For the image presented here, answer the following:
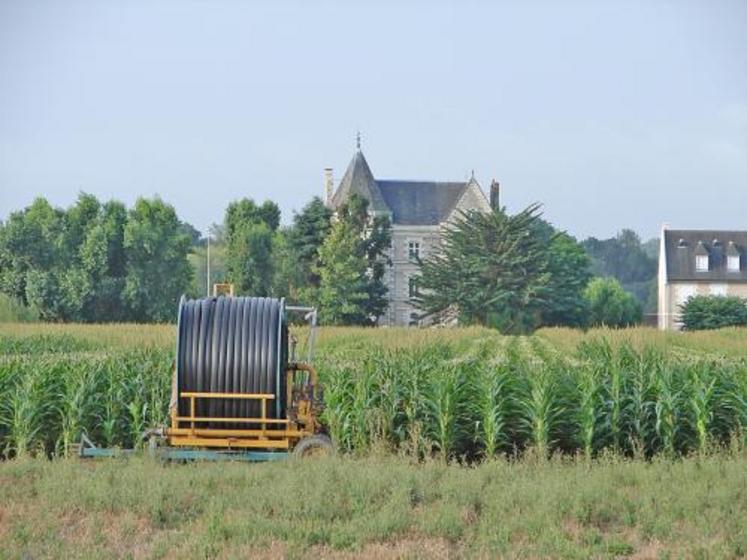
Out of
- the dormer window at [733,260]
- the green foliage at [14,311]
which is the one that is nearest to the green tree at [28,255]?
the green foliage at [14,311]

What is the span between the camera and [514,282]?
74.0 m

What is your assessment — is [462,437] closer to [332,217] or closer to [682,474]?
[682,474]

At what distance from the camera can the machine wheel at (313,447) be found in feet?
45.4

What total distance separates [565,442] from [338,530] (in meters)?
5.76

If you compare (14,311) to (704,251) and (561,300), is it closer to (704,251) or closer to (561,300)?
(561,300)

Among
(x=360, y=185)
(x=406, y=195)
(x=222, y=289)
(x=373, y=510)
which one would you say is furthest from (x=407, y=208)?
(x=373, y=510)

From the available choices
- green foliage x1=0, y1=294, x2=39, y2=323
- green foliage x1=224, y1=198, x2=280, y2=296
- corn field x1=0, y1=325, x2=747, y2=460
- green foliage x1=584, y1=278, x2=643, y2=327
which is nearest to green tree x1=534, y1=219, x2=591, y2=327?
green foliage x1=584, y1=278, x2=643, y2=327

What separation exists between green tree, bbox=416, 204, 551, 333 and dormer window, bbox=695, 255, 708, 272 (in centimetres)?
1438

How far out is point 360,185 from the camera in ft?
283

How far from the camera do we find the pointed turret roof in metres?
86.2

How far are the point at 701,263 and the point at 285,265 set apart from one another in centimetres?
3076

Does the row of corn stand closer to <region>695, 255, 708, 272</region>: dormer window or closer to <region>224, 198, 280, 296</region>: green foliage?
<region>224, 198, 280, 296</region>: green foliage

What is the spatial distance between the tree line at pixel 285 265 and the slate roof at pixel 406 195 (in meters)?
7.96

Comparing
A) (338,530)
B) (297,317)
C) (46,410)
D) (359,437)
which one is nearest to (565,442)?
(359,437)
